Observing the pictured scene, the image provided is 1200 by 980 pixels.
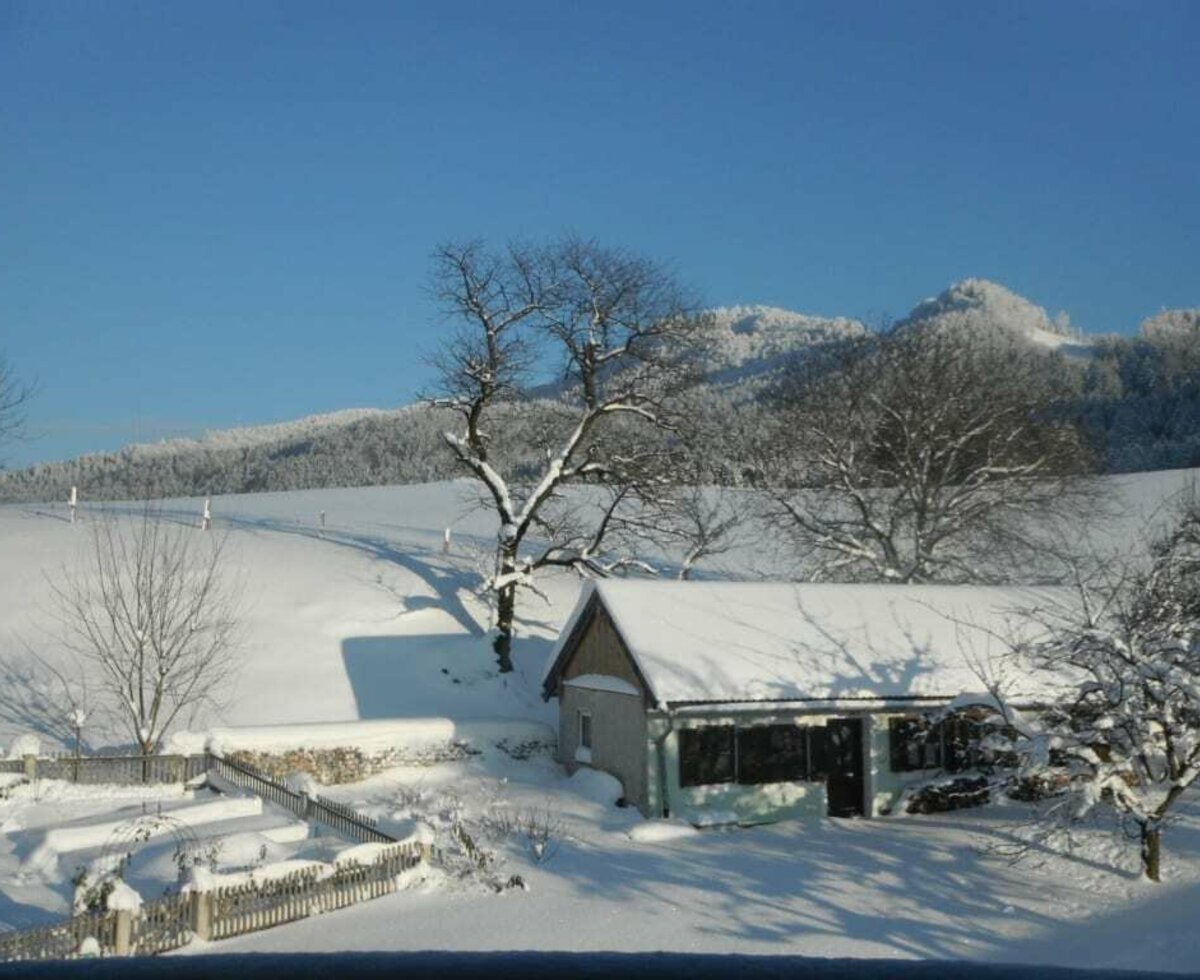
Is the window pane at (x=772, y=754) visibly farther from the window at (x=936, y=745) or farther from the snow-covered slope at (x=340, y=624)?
the snow-covered slope at (x=340, y=624)

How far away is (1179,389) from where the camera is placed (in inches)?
3516

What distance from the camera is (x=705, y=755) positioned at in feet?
73.2

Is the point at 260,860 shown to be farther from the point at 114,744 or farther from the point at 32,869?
the point at 114,744

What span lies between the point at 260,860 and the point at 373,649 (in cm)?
1732

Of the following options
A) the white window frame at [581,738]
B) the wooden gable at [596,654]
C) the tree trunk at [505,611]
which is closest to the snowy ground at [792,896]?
the wooden gable at [596,654]

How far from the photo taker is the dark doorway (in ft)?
75.7

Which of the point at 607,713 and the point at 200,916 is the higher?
the point at 607,713

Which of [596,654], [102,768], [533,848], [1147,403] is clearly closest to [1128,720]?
[533,848]

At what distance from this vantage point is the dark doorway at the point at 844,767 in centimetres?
2308

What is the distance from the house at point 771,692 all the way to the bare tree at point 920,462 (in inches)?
358

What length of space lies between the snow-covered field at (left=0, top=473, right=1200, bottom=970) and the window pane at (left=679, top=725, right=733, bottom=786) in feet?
3.76

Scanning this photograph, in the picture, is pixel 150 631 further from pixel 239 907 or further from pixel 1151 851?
pixel 1151 851

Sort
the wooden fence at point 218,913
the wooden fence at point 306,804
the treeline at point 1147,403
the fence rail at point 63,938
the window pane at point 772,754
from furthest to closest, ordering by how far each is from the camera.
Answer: the treeline at point 1147,403 < the window pane at point 772,754 < the wooden fence at point 306,804 < the wooden fence at point 218,913 < the fence rail at point 63,938

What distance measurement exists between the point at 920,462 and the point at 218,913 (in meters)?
26.3
